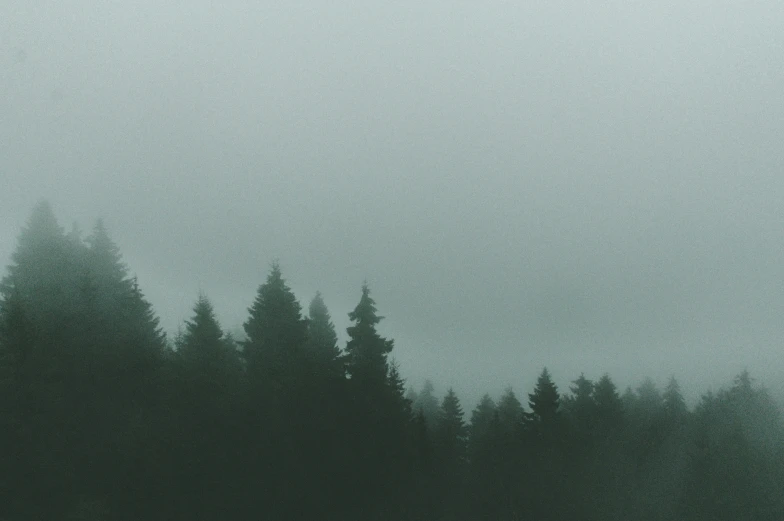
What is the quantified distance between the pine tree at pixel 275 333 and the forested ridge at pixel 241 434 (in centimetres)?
8

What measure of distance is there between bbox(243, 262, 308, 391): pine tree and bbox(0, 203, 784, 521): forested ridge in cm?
8

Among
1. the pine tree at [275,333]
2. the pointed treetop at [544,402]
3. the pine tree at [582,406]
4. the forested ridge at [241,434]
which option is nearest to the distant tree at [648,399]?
the pine tree at [582,406]

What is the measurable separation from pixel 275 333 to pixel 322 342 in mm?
5405

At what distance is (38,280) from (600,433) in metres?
44.6

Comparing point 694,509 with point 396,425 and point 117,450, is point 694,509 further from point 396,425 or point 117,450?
point 117,450

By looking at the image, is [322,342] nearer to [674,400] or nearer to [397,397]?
[397,397]

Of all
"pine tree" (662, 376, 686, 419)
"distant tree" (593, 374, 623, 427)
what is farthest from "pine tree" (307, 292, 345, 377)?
"pine tree" (662, 376, 686, 419)

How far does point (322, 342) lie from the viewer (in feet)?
108

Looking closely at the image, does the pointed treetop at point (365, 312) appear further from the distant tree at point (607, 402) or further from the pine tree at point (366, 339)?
the distant tree at point (607, 402)

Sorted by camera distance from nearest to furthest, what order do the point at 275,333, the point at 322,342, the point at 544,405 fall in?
the point at 275,333
the point at 322,342
the point at 544,405

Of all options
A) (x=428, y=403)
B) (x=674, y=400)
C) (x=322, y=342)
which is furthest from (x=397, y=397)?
(x=674, y=400)

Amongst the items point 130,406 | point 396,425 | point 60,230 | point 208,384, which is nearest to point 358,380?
point 396,425

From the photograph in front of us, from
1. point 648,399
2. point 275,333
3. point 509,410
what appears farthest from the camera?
point 648,399

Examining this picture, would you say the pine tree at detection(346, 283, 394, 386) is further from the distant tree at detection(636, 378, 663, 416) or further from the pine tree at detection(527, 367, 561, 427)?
the distant tree at detection(636, 378, 663, 416)
